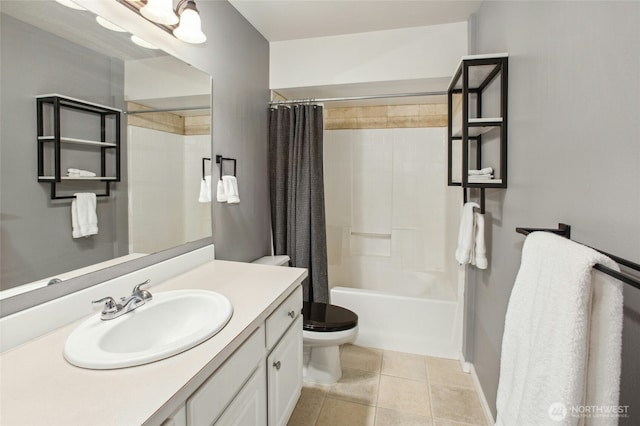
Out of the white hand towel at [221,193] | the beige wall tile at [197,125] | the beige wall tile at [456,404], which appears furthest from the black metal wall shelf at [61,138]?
the beige wall tile at [456,404]

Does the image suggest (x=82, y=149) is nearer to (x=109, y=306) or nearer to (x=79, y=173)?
(x=79, y=173)

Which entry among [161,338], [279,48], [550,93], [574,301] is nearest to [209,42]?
[279,48]

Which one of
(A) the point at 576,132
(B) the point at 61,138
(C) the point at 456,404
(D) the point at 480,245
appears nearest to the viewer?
(A) the point at 576,132

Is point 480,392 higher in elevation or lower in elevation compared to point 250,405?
lower

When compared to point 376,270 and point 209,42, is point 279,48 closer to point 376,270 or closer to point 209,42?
point 209,42

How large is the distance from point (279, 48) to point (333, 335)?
2219mm

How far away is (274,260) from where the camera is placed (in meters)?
2.36

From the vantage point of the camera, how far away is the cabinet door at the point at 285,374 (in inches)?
50.3

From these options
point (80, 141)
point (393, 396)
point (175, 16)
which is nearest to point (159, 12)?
point (175, 16)

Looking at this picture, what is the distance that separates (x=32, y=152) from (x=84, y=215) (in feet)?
0.87

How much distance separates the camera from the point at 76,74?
1.08 meters

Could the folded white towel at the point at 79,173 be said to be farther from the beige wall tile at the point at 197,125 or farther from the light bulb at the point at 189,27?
the light bulb at the point at 189,27

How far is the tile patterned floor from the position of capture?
1.75 meters

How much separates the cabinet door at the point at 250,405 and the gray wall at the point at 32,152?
0.74 m
